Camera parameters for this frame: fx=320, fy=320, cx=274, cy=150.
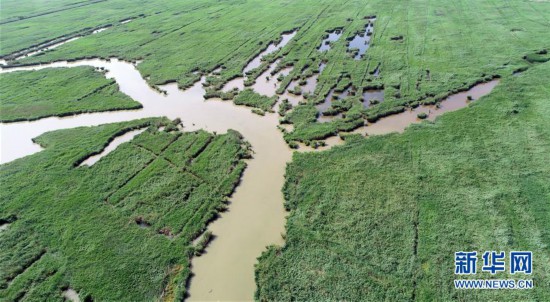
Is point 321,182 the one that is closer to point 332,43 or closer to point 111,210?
point 111,210

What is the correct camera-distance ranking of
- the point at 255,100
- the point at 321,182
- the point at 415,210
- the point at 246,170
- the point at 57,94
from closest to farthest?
the point at 415,210 → the point at 321,182 → the point at 246,170 → the point at 255,100 → the point at 57,94

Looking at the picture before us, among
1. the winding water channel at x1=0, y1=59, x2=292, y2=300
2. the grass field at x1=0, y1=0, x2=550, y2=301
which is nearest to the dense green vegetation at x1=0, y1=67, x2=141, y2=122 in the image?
the grass field at x1=0, y1=0, x2=550, y2=301

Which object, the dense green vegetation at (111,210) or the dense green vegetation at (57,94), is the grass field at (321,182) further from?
the dense green vegetation at (57,94)

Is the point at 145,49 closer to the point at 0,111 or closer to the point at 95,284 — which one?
the point at 0,111

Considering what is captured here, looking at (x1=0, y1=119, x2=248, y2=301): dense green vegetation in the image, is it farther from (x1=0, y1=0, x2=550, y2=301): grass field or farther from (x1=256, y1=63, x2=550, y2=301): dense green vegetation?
(x1=256, y1=63, x2=550, y2=301): dense green vegetation

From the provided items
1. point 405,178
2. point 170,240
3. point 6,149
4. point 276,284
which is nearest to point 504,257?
point 405,178

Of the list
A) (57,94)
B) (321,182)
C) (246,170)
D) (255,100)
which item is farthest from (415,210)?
(57,94)
